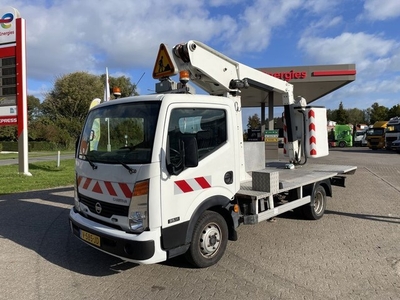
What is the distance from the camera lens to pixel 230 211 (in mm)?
4492

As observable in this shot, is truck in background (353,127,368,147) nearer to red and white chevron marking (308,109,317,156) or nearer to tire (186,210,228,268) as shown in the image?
red and white chevron marking (308,109,317,156)

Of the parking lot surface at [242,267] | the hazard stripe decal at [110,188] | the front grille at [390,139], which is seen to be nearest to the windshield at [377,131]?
the front grille at [390,139]

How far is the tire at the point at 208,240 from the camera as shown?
13.4 feet

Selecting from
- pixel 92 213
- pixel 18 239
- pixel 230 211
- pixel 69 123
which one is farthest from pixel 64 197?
pixel 69 123

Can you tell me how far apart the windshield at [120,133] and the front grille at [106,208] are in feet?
1.65

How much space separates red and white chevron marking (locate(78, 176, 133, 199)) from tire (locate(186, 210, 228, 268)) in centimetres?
97

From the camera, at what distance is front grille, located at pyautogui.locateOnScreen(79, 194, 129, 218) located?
12.4 ft

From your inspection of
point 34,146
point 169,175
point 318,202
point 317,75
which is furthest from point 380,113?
point 169,175

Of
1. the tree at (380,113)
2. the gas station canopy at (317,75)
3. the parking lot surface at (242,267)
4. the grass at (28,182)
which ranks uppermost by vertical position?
the tree at (380,113)

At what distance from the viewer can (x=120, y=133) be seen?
4.20m

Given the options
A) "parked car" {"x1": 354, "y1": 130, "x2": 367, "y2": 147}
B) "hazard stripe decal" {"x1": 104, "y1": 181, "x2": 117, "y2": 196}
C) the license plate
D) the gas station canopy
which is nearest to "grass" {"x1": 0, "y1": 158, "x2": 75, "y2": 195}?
the license plate

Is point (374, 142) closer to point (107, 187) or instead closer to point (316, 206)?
point (316, 206)

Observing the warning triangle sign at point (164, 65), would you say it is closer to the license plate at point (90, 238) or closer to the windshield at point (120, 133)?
the windshield at point (120, 133)

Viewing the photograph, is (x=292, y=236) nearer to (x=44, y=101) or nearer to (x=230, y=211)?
(x=230, y=211)
